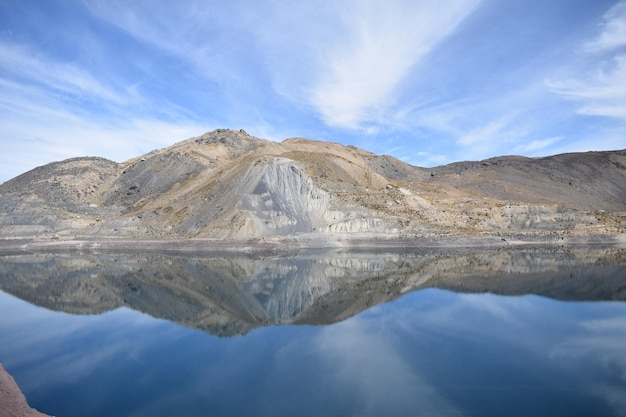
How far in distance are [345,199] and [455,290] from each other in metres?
36.5

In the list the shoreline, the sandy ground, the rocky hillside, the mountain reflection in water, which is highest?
the rocky hillside

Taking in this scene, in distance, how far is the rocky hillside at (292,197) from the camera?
68875 mm

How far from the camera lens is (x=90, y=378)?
65.6ft

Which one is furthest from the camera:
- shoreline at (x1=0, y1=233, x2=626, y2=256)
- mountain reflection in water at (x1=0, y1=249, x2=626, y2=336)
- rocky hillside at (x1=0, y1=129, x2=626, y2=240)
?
rocky hillside at (x1=0, y1=129, x2=626, y2=240)

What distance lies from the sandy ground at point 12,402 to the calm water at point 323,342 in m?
0.69

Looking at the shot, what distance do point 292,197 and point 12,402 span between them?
5692 cm

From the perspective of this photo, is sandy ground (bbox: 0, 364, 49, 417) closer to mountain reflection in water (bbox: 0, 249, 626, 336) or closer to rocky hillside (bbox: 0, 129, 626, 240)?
mountain reflection in water (bbox: 0, 249, 626, 336)

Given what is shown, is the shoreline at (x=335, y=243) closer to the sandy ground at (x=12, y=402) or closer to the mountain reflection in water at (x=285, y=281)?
the mountain reflection in water at (x=285, y=281)

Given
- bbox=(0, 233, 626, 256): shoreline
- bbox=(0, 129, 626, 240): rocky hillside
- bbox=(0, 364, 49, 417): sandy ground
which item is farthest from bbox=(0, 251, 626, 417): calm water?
bbox=(0, 129, 626, 240): rocky hillside

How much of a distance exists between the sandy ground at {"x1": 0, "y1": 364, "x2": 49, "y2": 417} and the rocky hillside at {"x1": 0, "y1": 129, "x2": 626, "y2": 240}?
4543 centimetres

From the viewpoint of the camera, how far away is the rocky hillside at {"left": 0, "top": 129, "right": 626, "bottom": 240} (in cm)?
6888

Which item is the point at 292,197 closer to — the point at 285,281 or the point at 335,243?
the point at 335,243

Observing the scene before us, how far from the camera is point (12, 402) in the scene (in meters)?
Answer: 16.4

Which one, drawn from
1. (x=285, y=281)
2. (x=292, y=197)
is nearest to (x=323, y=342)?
(x=285, y=281)
